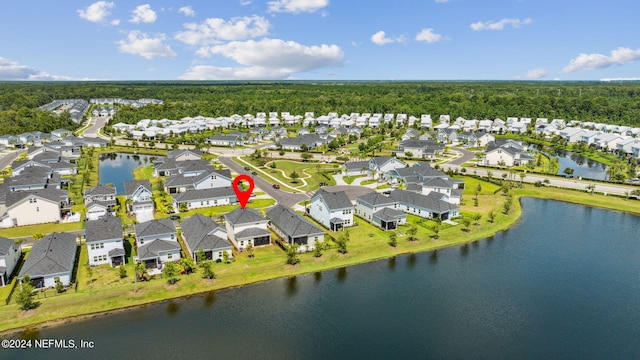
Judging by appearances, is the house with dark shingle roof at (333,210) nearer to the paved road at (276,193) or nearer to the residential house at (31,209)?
the paved road at (276,193)

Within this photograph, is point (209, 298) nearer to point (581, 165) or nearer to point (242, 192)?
point (242, 192)

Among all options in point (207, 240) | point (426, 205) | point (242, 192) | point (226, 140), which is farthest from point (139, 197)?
point (226, 140)

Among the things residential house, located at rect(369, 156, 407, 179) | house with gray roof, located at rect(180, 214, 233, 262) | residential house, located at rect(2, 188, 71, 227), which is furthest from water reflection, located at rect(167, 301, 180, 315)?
residential house, located at rect(369, 156, 407, 179)

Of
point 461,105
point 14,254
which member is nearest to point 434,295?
point 14,254

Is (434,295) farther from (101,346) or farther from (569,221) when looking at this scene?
(569,221)

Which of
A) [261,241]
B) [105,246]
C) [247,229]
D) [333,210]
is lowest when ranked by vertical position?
[261,241]

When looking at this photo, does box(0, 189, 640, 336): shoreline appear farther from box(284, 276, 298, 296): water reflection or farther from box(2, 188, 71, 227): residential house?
box(2, 188, 71, 227): residential house
